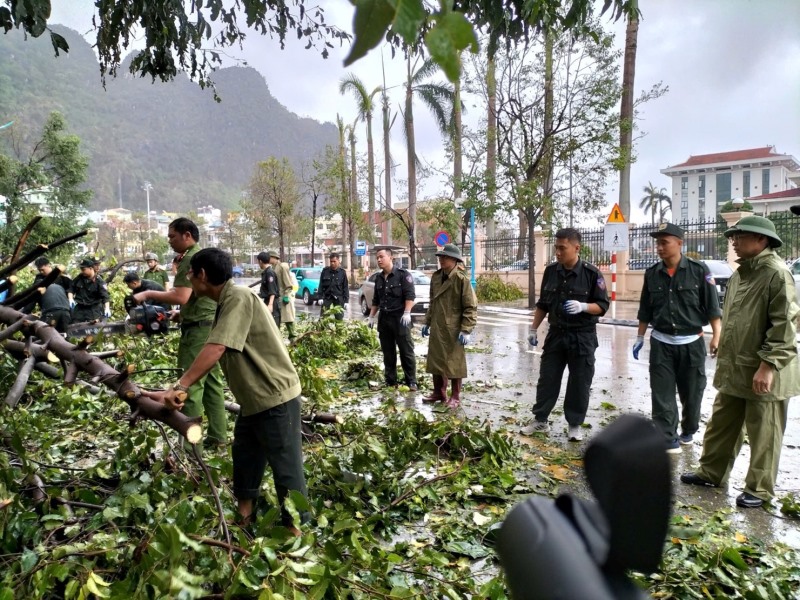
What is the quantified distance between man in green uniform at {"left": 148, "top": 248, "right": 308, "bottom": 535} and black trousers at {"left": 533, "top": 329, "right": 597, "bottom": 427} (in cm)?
283

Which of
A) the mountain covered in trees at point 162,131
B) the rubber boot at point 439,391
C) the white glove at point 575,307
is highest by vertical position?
the mountain covered in trees at point 162,131

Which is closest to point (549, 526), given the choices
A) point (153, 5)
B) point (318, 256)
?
point (153, 5)

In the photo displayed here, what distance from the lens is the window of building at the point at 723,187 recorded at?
2736 inches

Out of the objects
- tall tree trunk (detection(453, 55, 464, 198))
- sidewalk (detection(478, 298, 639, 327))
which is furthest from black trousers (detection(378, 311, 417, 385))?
tall tree trunk (detection(453, 55, 464, 198))

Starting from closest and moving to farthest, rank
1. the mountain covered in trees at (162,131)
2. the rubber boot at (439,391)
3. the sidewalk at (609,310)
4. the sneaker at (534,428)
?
the sneaker at (534,428) → the rubber boot at (439,391) → the sidewalk at (609,310) → the mountain covered in trees at (162,131)

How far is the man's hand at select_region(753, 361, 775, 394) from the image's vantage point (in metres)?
3.49

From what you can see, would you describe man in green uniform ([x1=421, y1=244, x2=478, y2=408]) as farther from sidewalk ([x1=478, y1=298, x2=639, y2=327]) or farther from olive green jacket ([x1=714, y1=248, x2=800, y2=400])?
sidewalk ([x1=478, y1=298, x2=639, y2=327])

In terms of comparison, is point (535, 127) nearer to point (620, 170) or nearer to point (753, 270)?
point (620, 170)

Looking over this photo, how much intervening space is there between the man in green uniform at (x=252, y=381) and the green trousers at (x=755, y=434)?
2.82 meters

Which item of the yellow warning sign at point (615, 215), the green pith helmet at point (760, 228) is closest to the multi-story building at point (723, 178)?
the yellow warning sign at point (615, 215)

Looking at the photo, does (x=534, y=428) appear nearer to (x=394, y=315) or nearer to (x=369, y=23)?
(x=394, y=315)

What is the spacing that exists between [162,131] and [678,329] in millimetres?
190023

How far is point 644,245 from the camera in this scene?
771 inches

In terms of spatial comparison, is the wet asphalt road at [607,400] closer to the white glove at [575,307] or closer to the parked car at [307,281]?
the white glove at [575,307]
